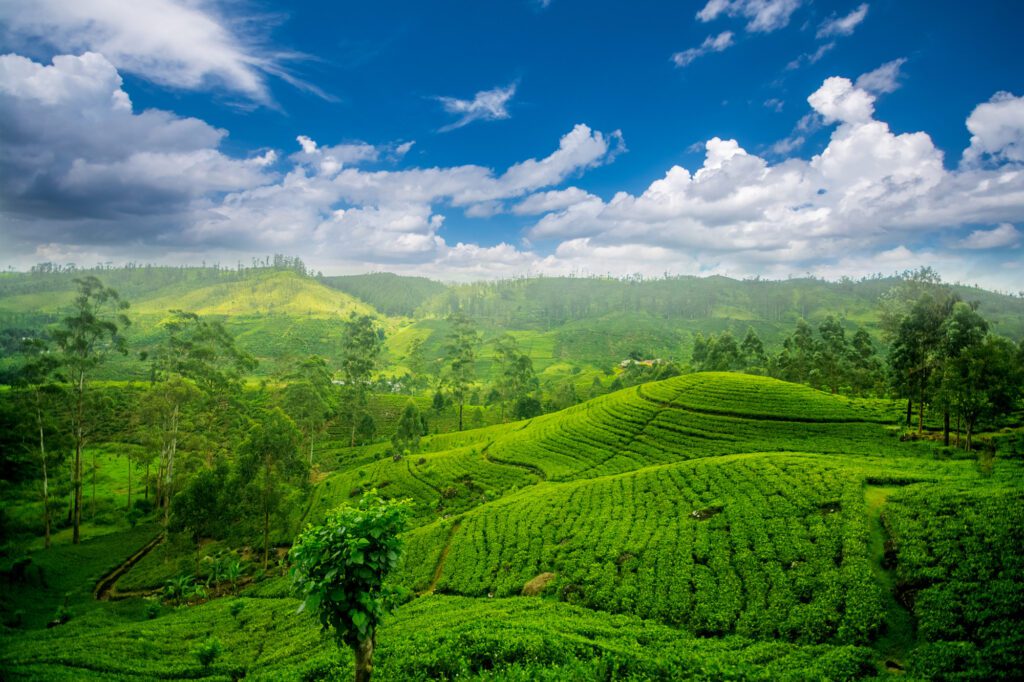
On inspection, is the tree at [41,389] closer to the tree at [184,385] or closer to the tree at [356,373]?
the tree at [184,385]

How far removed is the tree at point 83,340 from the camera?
1519 inches

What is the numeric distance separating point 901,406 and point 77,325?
81.0m

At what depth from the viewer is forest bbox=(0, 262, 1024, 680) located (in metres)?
13.6

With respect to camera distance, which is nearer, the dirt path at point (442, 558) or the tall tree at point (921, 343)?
the dirt path at point (442, 558)

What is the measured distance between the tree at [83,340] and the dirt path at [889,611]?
56.3 meters

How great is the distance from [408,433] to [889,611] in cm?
5934

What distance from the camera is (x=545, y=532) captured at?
27.4 meters

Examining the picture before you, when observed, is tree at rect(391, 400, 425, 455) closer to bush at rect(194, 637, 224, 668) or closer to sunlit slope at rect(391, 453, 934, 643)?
sunlit slope at rect(391, 453, 934, 643)

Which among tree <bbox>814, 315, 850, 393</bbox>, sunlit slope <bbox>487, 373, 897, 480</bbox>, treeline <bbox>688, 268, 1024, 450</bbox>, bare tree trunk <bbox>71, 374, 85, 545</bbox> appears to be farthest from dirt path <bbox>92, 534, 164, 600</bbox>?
tree <bbox>814, 315, 850, 393</bbox>

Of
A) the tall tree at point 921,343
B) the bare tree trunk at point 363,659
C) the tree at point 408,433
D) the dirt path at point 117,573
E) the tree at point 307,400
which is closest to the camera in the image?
the bare tree trunk at point 363,659

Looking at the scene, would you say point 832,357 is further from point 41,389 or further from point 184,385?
point 41,389

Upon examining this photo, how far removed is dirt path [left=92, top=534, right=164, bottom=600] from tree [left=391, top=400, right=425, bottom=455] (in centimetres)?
2971

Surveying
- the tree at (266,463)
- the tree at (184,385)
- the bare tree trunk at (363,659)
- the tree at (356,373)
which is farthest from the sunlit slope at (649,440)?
the bare tree trunk at (363,659)

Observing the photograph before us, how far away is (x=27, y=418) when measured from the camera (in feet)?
123
